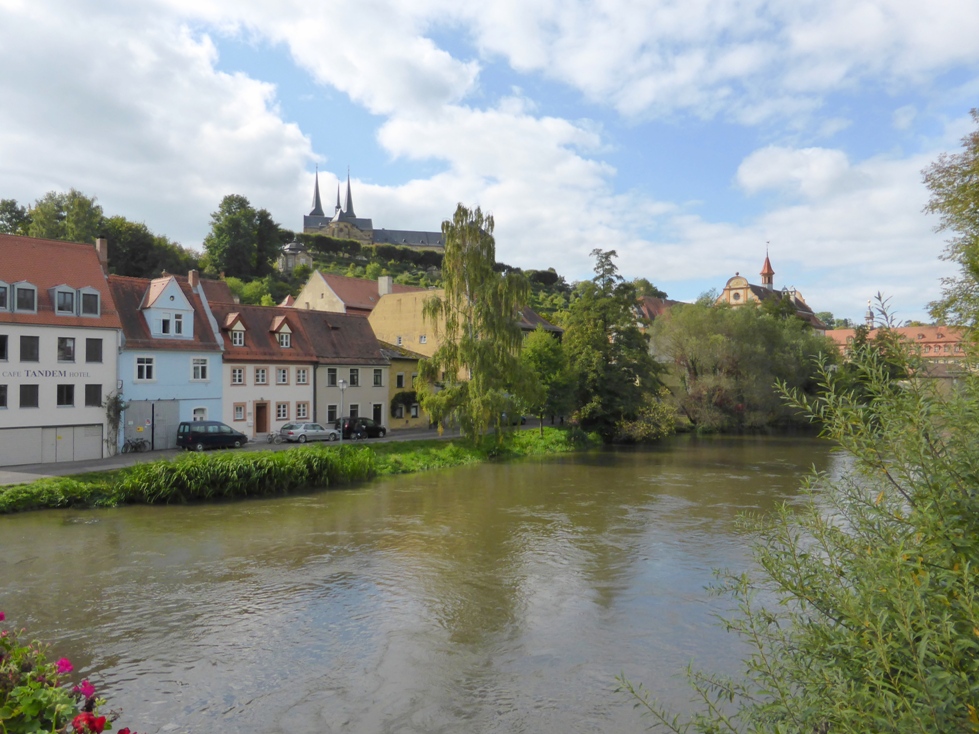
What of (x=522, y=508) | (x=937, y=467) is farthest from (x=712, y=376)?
(x=937, y=467)

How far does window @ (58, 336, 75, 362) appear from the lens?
28547 millimetres

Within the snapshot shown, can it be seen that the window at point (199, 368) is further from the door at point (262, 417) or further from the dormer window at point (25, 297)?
the dormer window at point (25, 297)

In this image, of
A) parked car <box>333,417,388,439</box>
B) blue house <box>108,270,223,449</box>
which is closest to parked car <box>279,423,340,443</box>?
parked car <box>333,417,388,439</box>

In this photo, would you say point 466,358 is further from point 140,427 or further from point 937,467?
point 937,467

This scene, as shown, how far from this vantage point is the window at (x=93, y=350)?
96.5 feet

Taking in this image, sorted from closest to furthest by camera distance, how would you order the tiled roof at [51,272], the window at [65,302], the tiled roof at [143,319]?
the tiled roof at [51,272] < the window at [65,302] < the tiled roof at [143,319]

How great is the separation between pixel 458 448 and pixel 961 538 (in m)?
31.9

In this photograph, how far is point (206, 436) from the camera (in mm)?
31062

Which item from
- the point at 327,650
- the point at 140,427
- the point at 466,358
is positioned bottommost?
the point at 327,650

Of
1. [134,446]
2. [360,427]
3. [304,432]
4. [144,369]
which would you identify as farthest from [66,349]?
[360,427]

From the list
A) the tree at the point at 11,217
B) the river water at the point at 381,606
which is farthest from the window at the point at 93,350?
the tree at the point at 11,217

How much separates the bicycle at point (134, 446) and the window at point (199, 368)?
12.3 feet

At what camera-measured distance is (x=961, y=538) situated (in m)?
3.71

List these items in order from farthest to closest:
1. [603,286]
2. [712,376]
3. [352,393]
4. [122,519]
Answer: [712,376] < [603,286] < [352,393] < [122,519]
